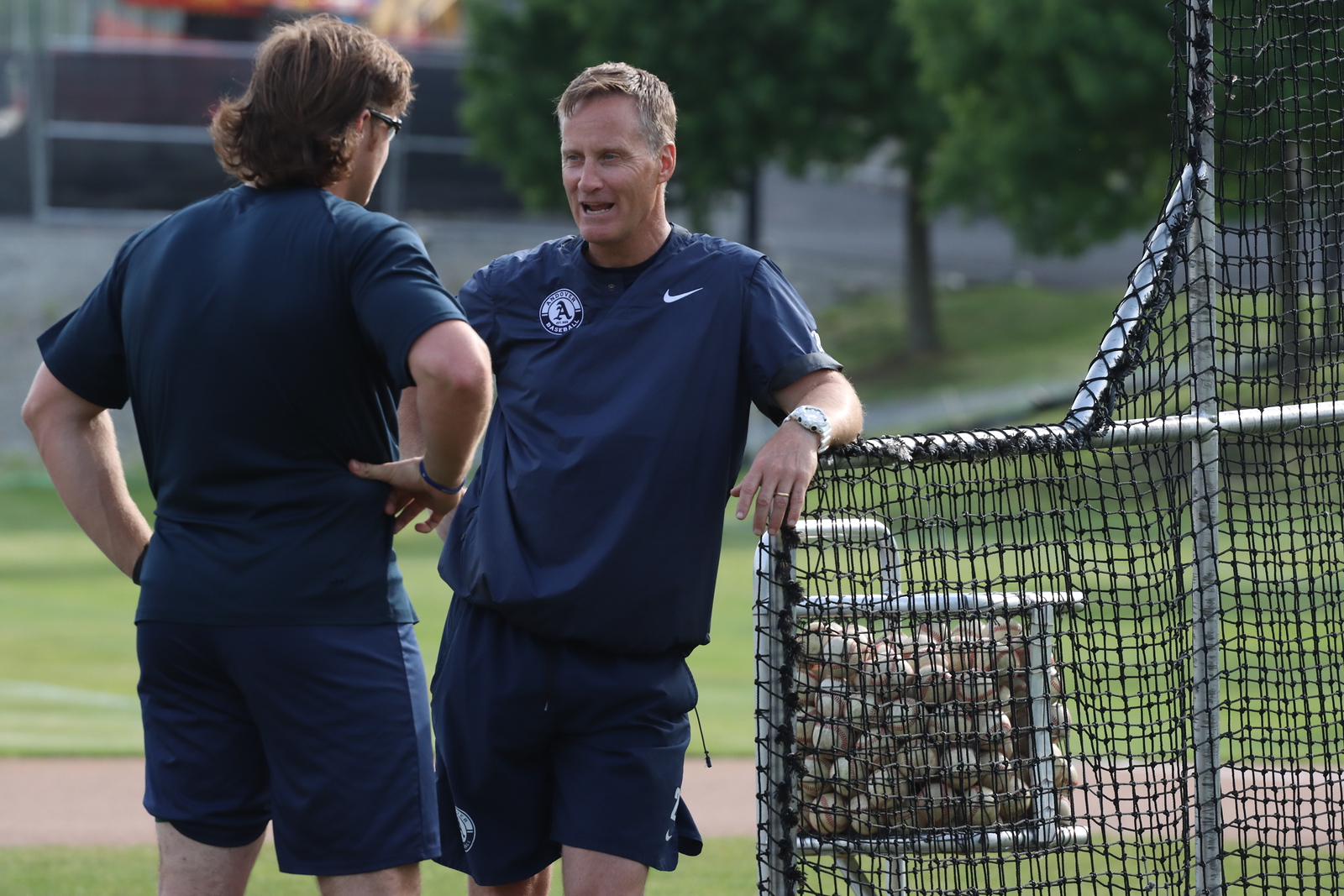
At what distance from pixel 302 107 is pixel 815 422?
1249 millimetres

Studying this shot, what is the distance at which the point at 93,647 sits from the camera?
12.5 meters

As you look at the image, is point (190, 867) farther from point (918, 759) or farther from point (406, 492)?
point (918, 759)

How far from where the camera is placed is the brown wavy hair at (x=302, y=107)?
3057mm

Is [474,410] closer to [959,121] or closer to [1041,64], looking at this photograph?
[1041,64]

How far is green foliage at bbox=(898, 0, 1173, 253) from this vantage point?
71.8 feet

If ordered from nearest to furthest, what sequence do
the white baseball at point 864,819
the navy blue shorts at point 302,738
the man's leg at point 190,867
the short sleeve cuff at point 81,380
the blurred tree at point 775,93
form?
1. the navy blue shorts at point 302,738
2. the man's leg at point 190,867
3. the short sleeve cuff at point 81,380
4. the white baseball at point 864,819
5. the blurred tree at point 775,93

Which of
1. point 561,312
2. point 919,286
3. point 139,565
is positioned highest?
point 919,286

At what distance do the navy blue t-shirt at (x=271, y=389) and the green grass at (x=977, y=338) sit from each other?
87.9 ft

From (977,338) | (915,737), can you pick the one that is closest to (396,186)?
(977,338)

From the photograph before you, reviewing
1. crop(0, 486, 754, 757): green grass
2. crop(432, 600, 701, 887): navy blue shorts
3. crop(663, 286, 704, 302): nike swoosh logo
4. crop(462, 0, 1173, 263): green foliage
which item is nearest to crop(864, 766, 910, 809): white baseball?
crop(432, 600, 701, 887): navy blue shorts

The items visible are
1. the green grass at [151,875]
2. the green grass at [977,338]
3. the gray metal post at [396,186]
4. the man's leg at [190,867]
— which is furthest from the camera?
the gray metal post at [396,186]

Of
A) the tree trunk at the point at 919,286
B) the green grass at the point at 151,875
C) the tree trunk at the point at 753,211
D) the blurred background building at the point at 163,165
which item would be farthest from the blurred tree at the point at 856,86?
the green grass at the point at 151,875

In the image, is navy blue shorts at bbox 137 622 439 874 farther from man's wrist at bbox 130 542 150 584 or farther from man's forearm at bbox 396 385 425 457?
man's forearm at bbox 396 385 425 457

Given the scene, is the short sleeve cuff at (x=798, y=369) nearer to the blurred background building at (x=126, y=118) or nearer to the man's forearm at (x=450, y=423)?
the man's forearm at (x=450, y=423)
